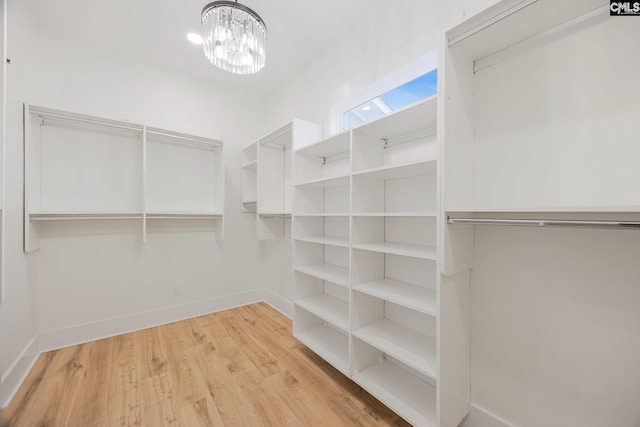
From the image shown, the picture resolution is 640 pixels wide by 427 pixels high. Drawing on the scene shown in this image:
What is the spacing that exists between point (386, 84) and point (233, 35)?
1157 mm

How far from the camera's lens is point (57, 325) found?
2.31 meters

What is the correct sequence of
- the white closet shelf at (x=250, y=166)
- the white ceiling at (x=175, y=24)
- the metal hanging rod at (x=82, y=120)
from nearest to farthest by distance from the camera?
the white ceiling at (x=175, y=24) → the metal hanging rod at (x=82, y=120) → the white closet shelf at (x=250, y=166)

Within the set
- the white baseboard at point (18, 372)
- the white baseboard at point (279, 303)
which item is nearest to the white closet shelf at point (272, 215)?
the white baseboard at point (279, 303)

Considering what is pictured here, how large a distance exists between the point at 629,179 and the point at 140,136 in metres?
3.64

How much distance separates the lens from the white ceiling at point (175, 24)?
2.00 meters

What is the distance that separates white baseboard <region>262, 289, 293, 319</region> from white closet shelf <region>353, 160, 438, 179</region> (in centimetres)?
197

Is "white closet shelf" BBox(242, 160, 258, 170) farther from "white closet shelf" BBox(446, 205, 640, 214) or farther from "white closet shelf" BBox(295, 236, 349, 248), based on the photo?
"white closet shelf" BBox(446, 205, 640, 214)

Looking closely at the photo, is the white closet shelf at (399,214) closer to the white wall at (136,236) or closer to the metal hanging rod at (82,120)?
the white wall at (136,236)

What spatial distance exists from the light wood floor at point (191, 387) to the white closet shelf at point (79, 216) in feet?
3.93

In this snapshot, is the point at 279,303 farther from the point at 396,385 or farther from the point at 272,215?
the point at 396,385

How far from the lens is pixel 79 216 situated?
2285mm

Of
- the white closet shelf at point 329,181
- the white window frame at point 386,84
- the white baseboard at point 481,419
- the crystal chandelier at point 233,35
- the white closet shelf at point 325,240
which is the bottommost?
the white baseboard at point 481,419

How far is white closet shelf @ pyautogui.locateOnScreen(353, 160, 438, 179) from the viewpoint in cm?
134
